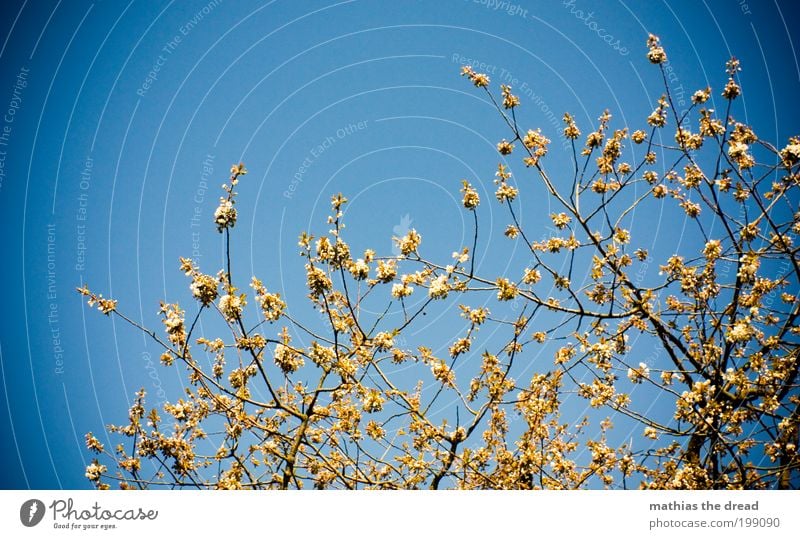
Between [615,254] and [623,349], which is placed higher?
[615,254]

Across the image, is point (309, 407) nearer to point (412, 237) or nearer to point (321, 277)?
point (321, 277)

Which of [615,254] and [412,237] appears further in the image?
[615,254]

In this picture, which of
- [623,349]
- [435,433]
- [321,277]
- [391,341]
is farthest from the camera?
[623,349]

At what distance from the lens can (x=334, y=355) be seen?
5.08m

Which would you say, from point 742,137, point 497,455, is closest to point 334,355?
point 497,455

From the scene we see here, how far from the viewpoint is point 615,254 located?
20.0 feet

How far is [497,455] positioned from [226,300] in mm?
4539
